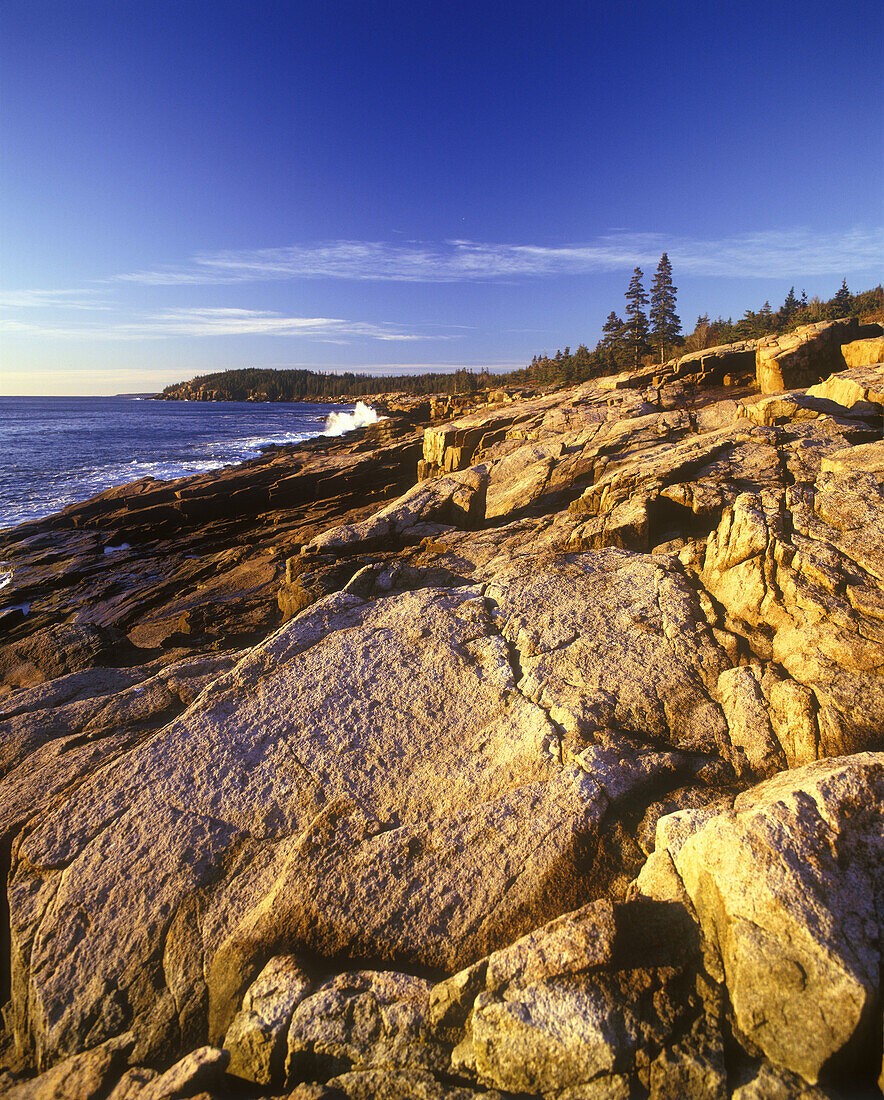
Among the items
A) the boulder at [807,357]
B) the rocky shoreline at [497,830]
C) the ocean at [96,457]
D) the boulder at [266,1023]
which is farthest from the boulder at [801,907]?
the ocean at [96,457]

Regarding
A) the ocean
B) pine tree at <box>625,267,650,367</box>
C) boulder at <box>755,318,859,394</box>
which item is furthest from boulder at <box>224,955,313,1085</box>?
pine tree at <box>625,267,650,367</box>

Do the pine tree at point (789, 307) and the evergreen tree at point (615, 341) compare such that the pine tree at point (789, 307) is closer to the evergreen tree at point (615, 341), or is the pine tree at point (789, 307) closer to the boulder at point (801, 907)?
the evergreen tree at point (615, 341)

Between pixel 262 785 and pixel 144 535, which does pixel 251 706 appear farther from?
pixel 144 535

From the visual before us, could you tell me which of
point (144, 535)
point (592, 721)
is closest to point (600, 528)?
point (592, 721)

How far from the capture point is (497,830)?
493 centimetres

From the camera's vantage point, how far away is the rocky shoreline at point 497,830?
3453mm

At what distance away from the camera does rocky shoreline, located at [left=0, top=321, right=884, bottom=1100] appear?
11.3ft

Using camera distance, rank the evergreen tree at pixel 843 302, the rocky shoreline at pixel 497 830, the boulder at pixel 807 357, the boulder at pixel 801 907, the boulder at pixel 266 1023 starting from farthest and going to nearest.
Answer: the evergreen tree at pixel 843 302
the boulder at pixel 807 357
the boulder at pixel 266 1023
the rocky shoreline at pixel 497 830
the boulder at pixel 801 907

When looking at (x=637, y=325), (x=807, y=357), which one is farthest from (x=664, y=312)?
(x=807, y=357)

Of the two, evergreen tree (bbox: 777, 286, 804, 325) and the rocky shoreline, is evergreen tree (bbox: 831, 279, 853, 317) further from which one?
the rocky shoreline

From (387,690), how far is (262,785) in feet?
6.14

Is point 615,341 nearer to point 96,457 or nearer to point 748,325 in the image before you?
point 748,325

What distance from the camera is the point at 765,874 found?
3635 mm

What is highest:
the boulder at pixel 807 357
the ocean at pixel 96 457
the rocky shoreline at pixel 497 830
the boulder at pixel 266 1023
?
the boulder at pixel 807 357
